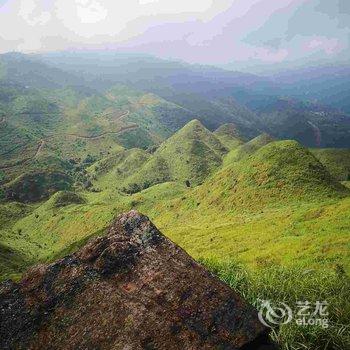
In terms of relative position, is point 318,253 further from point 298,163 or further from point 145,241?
point 298,163

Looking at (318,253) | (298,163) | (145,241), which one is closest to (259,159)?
(298,163)

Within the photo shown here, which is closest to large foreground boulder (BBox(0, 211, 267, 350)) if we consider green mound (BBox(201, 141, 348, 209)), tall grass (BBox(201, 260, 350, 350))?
tall grass (BBox(201, 260, 350, 350))

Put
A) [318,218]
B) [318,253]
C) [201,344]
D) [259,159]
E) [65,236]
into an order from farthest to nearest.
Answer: [65,236], [259,159], [318,218], [318,253], [201,344]

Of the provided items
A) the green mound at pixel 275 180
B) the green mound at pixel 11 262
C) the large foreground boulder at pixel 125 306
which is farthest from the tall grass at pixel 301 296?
the green mound at pixel 11 262

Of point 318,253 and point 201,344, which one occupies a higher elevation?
point 201,344

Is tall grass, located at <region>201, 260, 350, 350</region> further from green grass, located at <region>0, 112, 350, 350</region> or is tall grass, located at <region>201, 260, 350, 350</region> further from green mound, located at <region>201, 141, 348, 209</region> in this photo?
green mound, located at <region>201, 141, 348, 209</region>

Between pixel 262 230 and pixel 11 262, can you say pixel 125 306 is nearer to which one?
pixel 262 230
